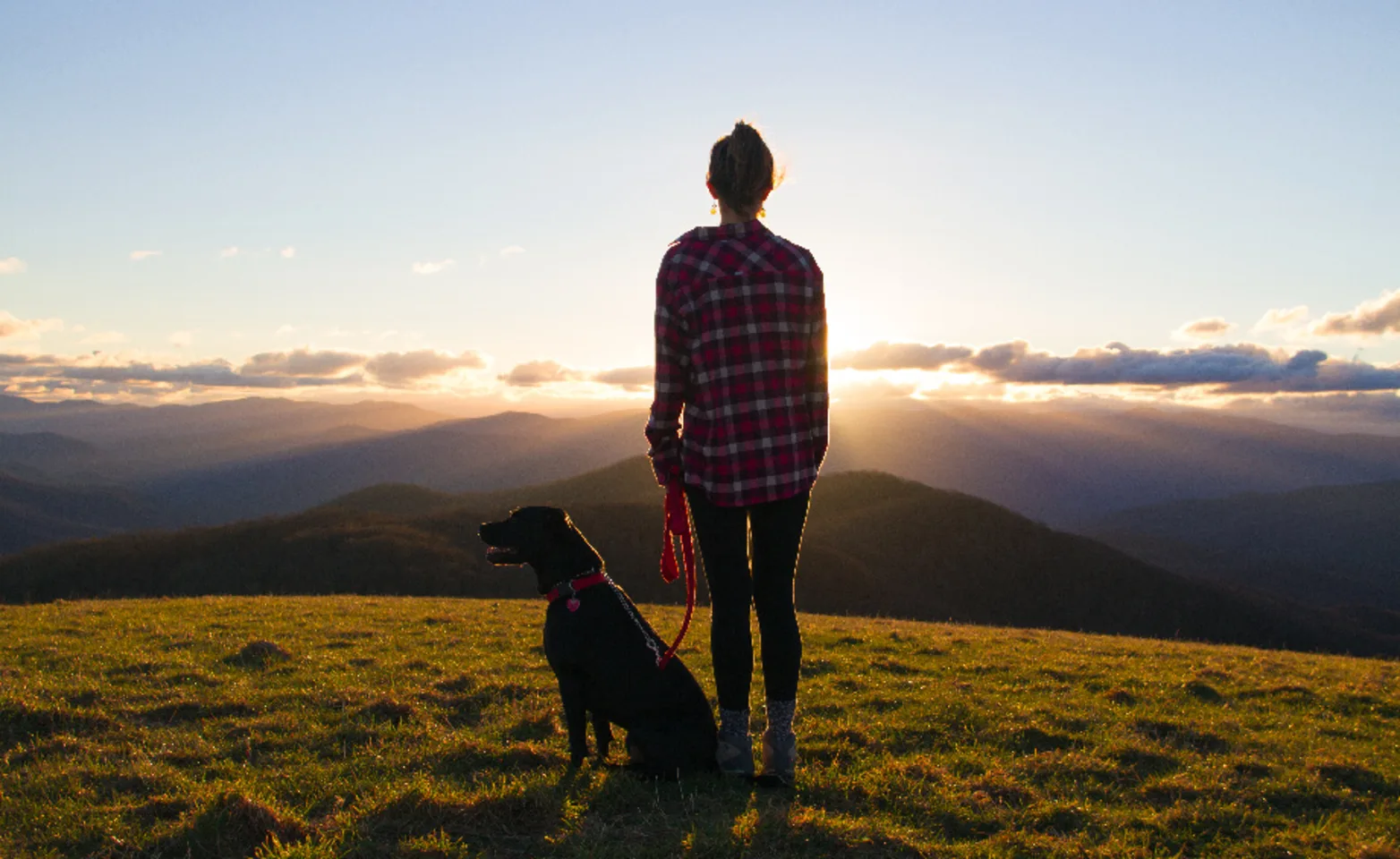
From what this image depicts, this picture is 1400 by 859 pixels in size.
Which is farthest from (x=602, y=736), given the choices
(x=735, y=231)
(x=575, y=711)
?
(x=735, y=231)

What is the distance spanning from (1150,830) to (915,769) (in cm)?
121

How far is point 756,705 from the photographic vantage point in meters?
6.12

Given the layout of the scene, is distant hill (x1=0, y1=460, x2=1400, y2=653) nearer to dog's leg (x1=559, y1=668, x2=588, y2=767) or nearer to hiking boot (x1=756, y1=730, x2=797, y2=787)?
dog's leg (x1=559, y1=668, x2=588, y2=767)

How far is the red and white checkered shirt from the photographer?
3.84 m

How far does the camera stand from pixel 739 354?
3.85 metres

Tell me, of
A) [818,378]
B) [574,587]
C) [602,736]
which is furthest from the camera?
[602,736]

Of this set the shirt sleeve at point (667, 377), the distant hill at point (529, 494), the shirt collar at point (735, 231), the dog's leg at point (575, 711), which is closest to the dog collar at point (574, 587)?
the dog's leg at point (575, 711)

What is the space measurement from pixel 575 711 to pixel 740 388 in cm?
205

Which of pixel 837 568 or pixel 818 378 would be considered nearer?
pixel 818 378

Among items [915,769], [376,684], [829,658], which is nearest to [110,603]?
[376,684]

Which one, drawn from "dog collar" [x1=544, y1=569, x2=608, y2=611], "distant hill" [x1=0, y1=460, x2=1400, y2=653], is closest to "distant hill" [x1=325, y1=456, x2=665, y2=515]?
"distant hill" [x1=0, y1=460, x2=1400, y2=653]

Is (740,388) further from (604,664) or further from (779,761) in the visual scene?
(779,761)

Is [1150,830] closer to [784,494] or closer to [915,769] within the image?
[915,769]

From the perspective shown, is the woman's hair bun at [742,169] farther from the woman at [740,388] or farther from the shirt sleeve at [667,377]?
the shirt sleeve at [667,377]
